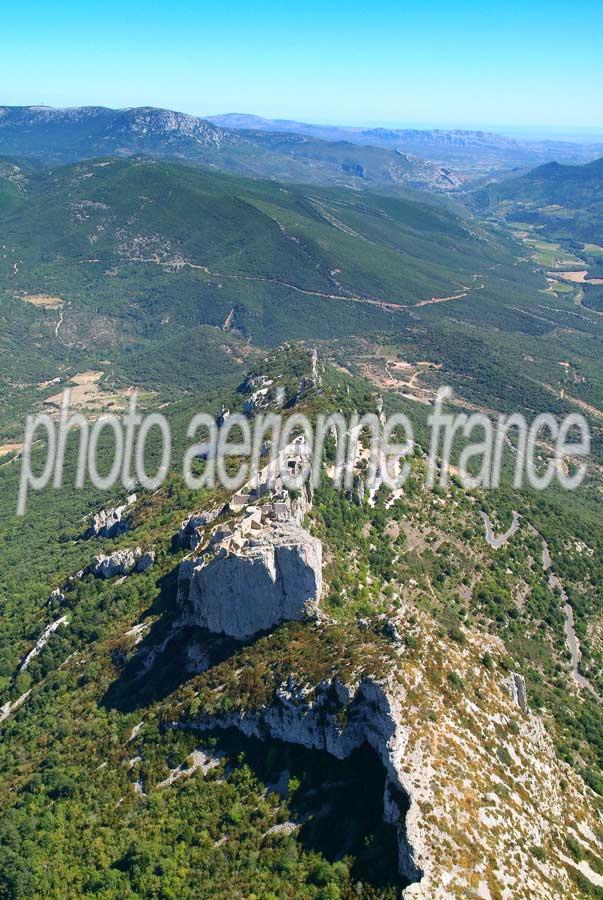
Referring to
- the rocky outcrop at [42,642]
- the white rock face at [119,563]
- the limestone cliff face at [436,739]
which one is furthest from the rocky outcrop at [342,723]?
the rocky outcrop at [42,642]

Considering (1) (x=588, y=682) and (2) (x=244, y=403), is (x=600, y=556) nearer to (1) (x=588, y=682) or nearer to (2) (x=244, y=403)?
(1) (x=588, y=682)

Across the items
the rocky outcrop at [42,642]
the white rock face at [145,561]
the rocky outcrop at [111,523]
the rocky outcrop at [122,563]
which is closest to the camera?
the rocky outcrop at [42,642]

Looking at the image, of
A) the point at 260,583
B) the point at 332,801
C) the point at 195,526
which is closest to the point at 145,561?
the point at 195,526

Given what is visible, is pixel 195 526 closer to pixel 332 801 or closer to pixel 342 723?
pixel 342 723

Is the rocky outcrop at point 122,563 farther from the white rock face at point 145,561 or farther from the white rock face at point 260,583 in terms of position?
the white rock face at point 260,583

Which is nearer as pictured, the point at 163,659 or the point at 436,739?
the point at 436,739
